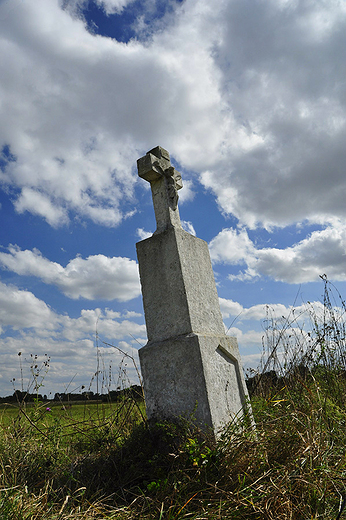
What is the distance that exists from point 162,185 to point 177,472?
2.53 metres

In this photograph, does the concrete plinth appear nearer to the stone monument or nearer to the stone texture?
the stone monument

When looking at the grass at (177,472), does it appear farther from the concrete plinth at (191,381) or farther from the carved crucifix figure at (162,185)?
the carved crucifix figure at (162,185)

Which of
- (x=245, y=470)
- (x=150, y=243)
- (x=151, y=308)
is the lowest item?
(x=245, y=470)

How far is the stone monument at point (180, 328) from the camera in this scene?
9.26 ft

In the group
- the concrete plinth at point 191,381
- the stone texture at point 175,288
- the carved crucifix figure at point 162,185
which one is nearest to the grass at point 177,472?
the concrete plinth at point 191,381

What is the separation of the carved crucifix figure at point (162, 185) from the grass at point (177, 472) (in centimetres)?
187

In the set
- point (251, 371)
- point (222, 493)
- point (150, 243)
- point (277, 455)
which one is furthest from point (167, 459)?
point (251, 371)

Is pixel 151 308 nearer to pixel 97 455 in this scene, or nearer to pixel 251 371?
pixel 97 455

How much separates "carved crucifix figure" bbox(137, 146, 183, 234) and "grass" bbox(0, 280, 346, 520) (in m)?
1.87

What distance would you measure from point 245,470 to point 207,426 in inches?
17.2

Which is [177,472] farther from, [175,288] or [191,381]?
[175,288]

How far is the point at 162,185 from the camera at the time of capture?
3605 millimetres

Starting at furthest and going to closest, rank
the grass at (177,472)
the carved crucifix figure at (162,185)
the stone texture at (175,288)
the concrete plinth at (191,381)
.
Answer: the carved crucifix figure at (162,185) → the stone texture at (175,288) → the concrete plinth at (191,381) → the grass at (177,472)

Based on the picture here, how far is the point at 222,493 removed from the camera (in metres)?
2.07
